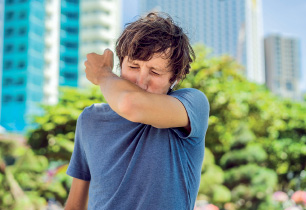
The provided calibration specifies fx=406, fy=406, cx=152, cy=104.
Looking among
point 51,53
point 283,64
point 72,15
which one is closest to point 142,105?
point 51,53

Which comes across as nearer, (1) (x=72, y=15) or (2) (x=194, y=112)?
(2) (x=194, y=112)

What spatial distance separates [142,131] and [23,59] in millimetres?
30197

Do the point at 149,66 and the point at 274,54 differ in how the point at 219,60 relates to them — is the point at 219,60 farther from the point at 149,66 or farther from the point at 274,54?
the point at 274,54

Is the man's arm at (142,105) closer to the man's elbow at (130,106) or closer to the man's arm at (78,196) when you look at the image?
the man's elbow at (130,106)

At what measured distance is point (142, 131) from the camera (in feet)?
3.20

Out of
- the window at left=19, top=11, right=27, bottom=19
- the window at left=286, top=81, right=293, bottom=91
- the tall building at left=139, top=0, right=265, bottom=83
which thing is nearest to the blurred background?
the window at left=19, top=11, right=27, bottom=19

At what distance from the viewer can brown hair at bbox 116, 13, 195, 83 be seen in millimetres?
988

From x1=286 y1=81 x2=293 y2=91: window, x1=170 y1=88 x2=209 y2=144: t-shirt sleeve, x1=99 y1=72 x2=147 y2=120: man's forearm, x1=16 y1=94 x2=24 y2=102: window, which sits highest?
x1=99 y1=72 x2=147 y2=120: man's forearm

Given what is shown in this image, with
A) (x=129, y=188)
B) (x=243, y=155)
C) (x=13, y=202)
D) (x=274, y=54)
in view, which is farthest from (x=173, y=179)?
(x=274, y=54)

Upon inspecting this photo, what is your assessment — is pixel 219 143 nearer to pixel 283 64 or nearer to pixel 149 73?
pixel 149 73

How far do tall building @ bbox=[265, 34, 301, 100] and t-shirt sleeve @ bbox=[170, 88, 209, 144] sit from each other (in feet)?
258

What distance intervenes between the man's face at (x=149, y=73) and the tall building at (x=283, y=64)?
78583mm

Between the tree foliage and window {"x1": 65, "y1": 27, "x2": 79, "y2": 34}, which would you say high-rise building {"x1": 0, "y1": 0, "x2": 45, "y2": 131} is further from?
the tree foliage

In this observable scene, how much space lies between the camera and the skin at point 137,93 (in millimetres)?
887
